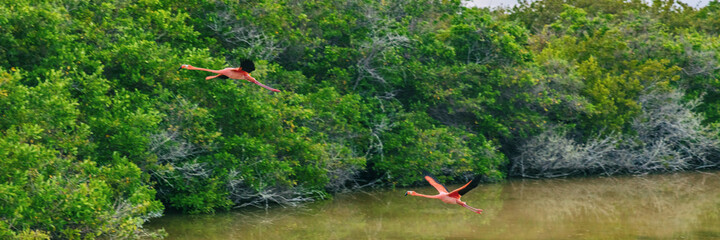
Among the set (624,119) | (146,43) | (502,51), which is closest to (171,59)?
(146,43)

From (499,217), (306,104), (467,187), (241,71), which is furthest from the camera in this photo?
(306,104)

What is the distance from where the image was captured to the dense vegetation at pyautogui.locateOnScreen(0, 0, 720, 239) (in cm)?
1300

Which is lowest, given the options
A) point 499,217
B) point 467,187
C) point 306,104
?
point 499,217

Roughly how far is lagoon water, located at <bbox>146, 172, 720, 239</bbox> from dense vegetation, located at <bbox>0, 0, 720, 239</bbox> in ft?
1.76

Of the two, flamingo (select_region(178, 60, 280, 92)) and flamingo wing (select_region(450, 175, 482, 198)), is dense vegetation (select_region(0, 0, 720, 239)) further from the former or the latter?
flamingo wing (select_region(450, 175, 482, 198))

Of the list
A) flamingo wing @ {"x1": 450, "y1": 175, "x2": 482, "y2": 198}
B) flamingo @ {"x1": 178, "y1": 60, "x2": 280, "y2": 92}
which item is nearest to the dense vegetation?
flamingo @ {"x1": 178, "y1": 60, "x2": 280, "y2": 92}

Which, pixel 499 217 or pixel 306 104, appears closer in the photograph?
pixel 499 217

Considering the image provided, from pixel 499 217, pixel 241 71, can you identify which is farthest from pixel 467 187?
pixel 499 217

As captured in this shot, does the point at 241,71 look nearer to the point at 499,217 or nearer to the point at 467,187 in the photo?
the point at 467,187

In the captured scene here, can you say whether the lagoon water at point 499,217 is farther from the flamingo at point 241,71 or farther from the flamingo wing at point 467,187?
the flamingo at point 241,71

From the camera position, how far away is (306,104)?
728 inches

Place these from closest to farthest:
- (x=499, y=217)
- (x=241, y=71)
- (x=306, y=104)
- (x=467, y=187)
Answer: (x=241, y=71) → (x=467, y=187) → (x=499, y=217) → (x=306, y=104)

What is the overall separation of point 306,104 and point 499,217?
4792 millimetres

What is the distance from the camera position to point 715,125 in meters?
24.0
